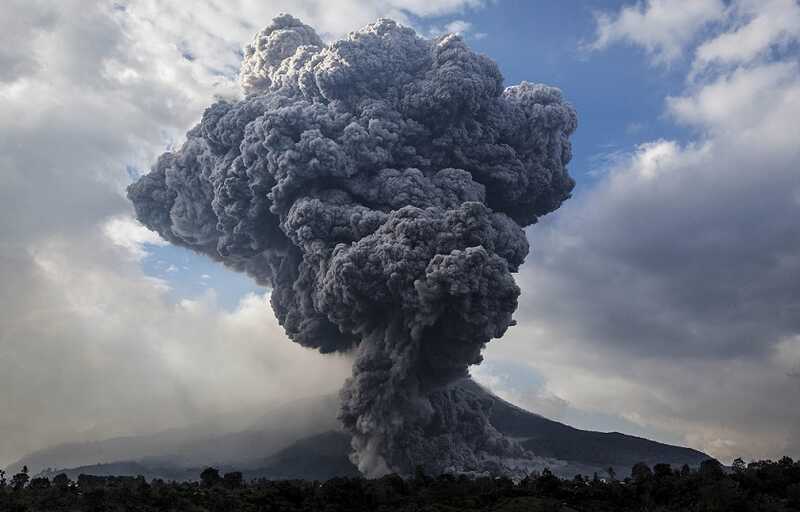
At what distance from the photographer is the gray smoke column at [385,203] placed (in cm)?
5322

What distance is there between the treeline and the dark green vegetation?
104 ft

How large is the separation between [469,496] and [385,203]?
31.2 m

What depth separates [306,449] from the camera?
250 feet

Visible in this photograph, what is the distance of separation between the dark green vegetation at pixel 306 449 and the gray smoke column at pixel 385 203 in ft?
42.2

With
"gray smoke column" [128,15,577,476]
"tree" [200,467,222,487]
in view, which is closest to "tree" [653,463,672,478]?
"gray smoke column" [128,15,577,476]

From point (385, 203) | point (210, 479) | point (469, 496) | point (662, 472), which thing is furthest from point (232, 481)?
point (385, 203)

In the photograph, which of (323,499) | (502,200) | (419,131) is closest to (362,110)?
(419,131)

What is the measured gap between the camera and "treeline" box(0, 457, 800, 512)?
28.6m

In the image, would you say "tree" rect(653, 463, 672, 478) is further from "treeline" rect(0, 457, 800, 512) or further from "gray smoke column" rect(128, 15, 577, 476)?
"gray smoke column" rect(128, 15, 577, 476)

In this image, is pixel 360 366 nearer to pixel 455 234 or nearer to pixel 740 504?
pixel 455 234

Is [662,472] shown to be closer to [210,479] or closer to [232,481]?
[232,481]

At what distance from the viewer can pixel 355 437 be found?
57.7 m

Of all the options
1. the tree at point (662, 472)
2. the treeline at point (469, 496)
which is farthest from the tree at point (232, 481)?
the tree at point (662, 472)

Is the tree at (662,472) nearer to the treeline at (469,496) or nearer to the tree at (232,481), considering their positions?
the treeline at (469,496)
